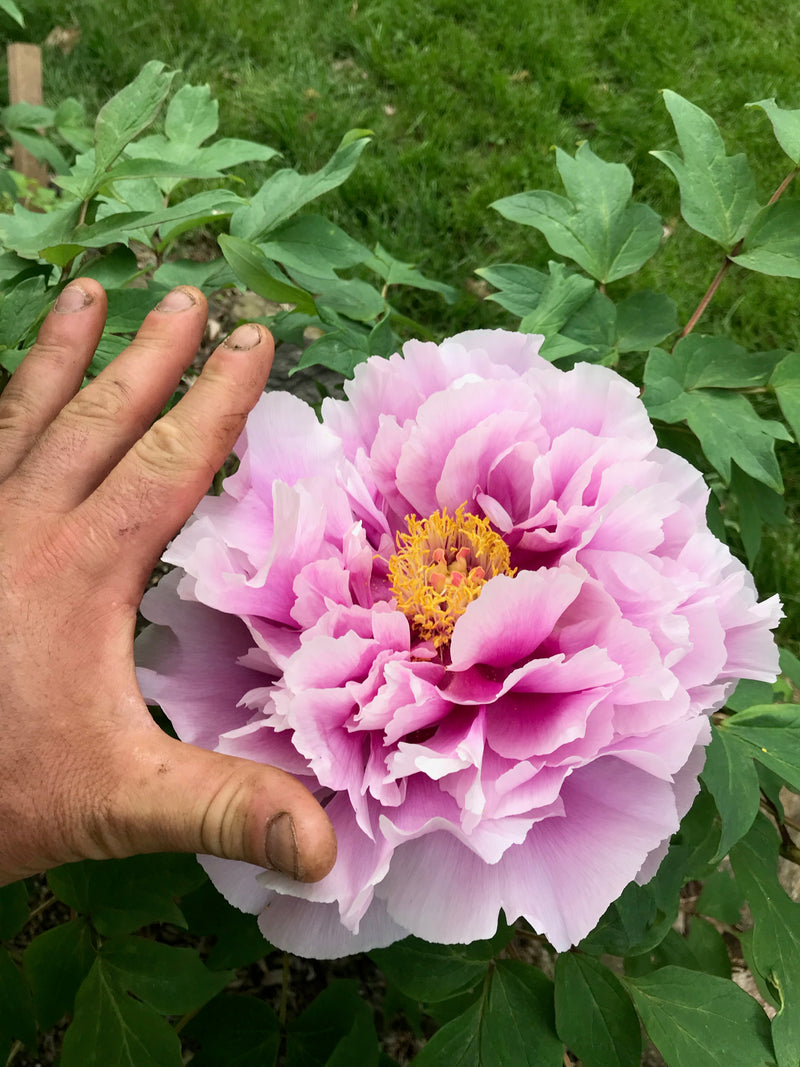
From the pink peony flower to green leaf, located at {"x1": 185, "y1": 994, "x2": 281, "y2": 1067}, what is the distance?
58 centimetres

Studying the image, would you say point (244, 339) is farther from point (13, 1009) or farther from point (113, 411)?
point (13, 1009)

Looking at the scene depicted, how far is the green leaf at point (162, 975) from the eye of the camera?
45.4 inches

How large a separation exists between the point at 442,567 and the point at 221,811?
1.06ft

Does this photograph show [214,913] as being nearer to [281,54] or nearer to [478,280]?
[478,280]

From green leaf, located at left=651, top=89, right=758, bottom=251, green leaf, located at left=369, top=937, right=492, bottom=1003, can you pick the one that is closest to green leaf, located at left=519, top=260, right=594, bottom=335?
green leaf, located at left=651, top=89, right=758, bottom=251

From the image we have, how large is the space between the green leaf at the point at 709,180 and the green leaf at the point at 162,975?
1.24 m

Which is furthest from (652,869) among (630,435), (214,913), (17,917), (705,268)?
(705,268)

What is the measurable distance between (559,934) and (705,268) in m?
2.67

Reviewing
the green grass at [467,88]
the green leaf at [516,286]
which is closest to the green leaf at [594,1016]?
the green leaf at [516,286]

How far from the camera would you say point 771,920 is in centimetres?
116

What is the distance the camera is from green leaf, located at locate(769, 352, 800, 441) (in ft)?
4.07

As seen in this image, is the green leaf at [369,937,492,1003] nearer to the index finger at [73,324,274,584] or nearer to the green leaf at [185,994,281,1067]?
the green leaf at [185,994,281,1067]

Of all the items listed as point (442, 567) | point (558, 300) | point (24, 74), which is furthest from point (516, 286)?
point (24, 74)

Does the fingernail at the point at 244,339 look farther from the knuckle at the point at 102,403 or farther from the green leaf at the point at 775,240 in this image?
the green leaf at the point at 775,240
